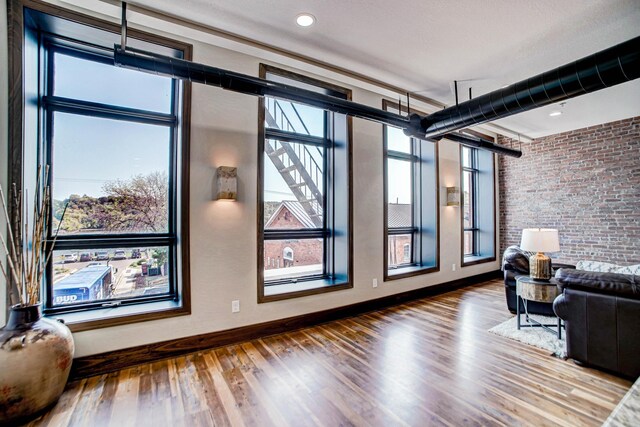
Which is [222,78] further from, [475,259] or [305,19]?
[475,259]

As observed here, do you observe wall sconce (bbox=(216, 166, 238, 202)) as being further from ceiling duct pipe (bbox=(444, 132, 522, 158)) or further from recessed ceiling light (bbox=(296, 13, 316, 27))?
ceiling duct pipe (bbox=(444, 132, 522, 158))

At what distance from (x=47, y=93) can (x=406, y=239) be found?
511 centimetres

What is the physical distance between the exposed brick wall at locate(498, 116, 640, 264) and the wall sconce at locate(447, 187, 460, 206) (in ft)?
7.50

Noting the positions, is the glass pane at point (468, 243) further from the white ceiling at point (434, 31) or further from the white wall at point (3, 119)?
the white wall at point (3, 119)

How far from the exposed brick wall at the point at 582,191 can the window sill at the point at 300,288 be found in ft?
16.1

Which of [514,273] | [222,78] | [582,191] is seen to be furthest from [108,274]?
[582,191]

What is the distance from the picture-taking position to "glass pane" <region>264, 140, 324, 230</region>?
12.5 feet

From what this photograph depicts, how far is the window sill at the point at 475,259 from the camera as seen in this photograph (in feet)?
19.5

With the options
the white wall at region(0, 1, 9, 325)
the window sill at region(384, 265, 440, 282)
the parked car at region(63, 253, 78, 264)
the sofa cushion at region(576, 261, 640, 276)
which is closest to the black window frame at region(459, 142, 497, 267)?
the window sill at region(384, 265, 440, 282)

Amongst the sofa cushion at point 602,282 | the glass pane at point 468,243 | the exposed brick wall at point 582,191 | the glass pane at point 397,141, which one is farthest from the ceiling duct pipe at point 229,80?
the exposed brick wall at point 582,191

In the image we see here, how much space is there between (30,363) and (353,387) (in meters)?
2.29

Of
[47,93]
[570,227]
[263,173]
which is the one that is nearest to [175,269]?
[263,173]

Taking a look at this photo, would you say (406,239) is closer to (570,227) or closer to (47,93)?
(570,227)

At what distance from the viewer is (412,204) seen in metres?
5.44
